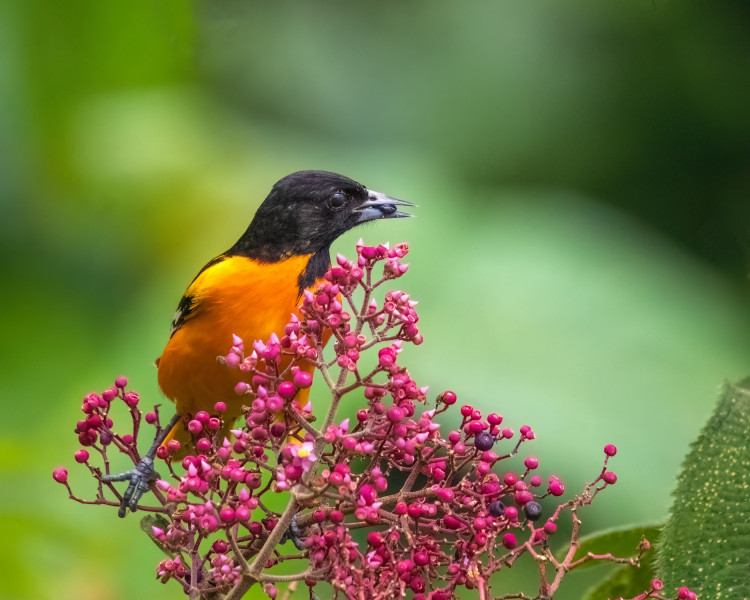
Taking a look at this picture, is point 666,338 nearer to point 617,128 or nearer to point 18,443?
point 617,128

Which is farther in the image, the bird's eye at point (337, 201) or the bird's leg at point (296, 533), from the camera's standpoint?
the bird's eye at point (337, 201)

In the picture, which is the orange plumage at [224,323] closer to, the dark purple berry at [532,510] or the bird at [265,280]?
the bird at [265,280]

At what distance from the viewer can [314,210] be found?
1.49 meters

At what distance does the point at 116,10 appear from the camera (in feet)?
8.45

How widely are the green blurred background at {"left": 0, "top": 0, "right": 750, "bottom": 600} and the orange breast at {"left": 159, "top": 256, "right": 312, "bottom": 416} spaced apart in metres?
0.38

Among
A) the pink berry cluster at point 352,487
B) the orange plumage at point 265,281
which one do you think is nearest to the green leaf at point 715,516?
the pink berry cluster at point 352,487

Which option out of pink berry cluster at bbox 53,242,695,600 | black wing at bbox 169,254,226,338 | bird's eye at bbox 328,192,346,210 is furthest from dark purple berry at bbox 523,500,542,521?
black wing at bbox 169,254,226,338

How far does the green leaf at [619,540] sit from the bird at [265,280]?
0.54 meters

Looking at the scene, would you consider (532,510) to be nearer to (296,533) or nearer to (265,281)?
(296,533)

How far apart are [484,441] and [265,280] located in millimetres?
727

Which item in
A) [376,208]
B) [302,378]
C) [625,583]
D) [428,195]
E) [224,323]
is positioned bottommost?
[625,583]

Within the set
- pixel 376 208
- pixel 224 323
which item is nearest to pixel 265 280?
pixel 224 323

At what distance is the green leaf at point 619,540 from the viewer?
1049 mm

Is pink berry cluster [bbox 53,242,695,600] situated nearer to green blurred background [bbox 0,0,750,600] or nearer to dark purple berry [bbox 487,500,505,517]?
dark purple berry [bbox 487,500,505,517]
